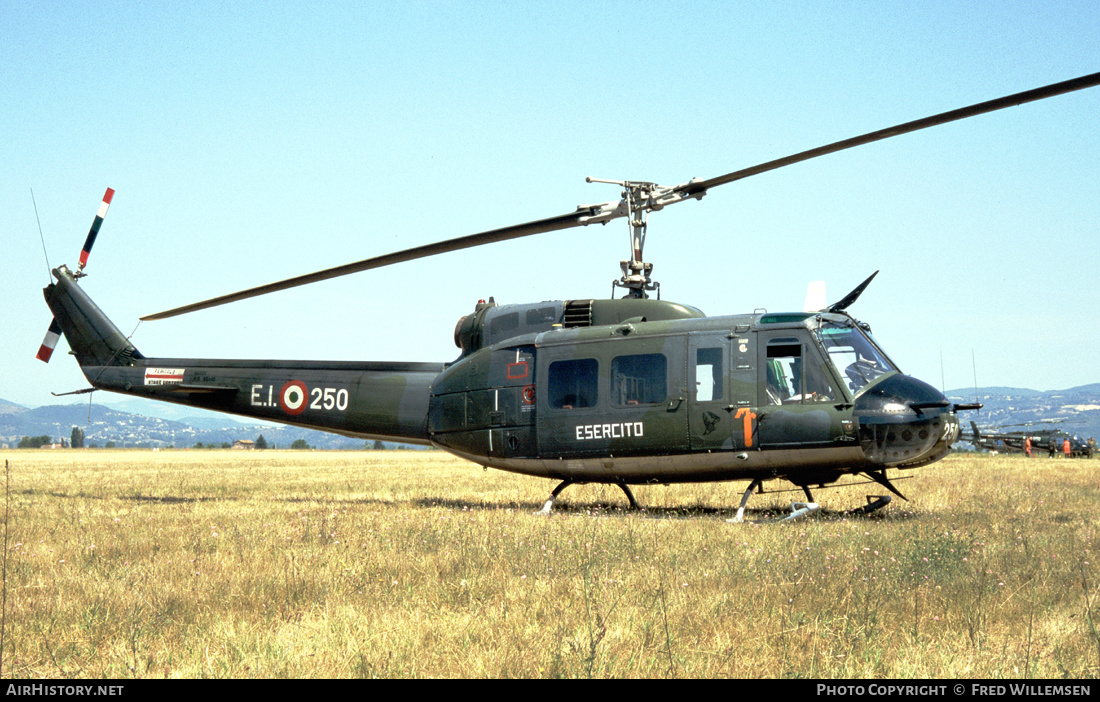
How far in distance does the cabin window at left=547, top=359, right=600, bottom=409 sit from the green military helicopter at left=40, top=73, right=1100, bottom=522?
0.02m

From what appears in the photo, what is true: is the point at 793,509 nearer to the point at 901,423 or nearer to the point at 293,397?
the point at 901,423

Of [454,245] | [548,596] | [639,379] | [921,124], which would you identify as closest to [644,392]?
[639,379]

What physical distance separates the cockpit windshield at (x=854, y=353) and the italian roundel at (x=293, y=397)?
27.8 ft

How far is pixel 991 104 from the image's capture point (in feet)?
25.3

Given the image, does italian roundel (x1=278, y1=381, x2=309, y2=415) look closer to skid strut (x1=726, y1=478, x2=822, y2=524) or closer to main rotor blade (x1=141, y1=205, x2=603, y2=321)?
main rotor blade (x1=141, y1=205, x2=603, y2=321)

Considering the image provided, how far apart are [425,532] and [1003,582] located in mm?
5554

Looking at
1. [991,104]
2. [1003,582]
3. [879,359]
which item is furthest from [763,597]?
[879,359]

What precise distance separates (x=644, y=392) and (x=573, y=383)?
1059 mm

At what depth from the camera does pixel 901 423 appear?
1046 cm

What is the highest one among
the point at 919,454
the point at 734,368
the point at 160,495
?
the point at 734,368

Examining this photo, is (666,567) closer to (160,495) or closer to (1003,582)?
(1003,582)

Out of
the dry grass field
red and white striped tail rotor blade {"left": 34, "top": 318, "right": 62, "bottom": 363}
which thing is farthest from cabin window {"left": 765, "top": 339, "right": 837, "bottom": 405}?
red and white striped tail rotor blade {"left": 34, "top": 318, "right": 62, "bottom": 363}

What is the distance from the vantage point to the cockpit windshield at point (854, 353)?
11.0m

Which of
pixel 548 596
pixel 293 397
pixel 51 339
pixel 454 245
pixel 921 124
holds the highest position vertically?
pixel 921 124
